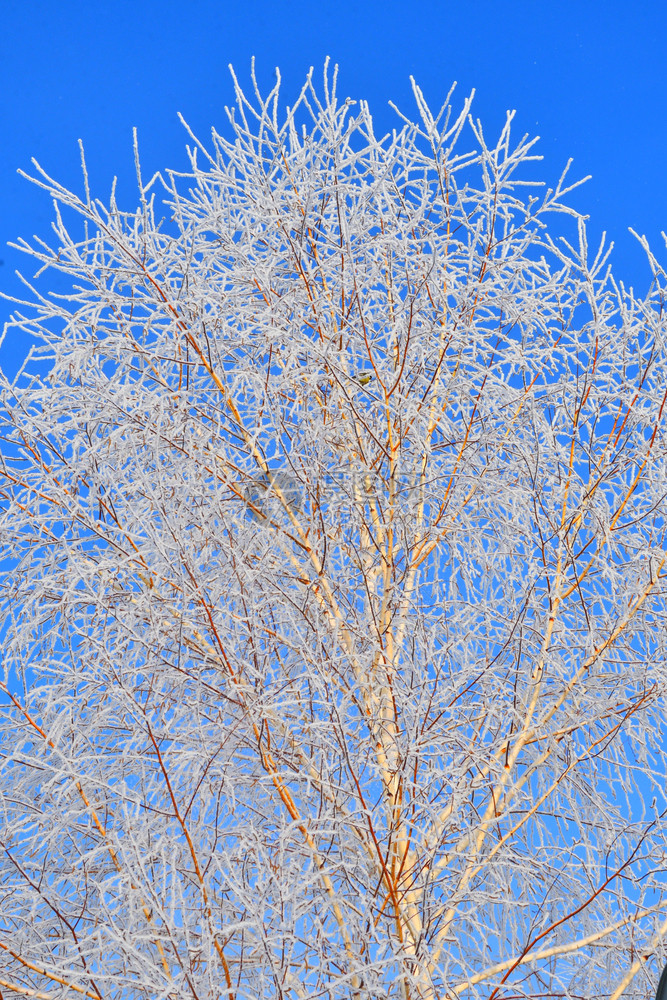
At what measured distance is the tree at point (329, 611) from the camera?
332cm

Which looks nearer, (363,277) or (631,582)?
(631,582)

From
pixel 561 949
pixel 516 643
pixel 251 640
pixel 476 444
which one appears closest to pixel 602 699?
pixel 516 643

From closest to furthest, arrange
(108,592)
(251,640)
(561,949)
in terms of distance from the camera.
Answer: (251,640)
(561,949)
(108,592)

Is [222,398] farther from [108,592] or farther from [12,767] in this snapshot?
[12,767]

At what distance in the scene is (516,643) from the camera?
13.6 ft

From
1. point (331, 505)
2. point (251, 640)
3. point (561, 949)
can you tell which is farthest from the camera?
point (331, 505)

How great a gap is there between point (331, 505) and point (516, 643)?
3.45ft

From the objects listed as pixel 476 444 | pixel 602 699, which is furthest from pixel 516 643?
pixel 476 444

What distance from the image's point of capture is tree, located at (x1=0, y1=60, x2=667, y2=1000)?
3316mm

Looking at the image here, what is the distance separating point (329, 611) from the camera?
158 inches

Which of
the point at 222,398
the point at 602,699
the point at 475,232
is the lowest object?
the point at 602,699

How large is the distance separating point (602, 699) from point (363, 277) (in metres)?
2.37

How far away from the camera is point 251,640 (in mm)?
3383

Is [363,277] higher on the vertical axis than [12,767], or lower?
higher
